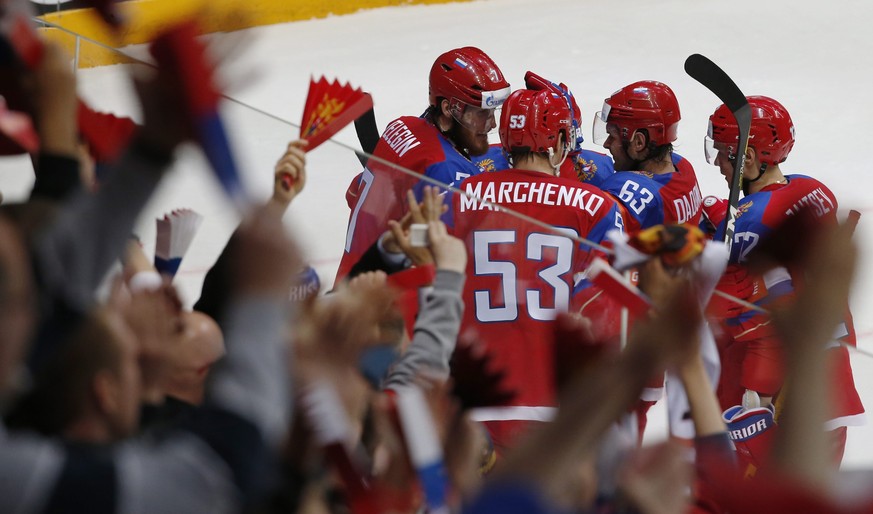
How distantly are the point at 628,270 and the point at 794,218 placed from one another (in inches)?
23.2

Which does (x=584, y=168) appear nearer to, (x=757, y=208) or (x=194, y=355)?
(x=757, y=208)

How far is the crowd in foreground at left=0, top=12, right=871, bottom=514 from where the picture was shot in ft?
3.80

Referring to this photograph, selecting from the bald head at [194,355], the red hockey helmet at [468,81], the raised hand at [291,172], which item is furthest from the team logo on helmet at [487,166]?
the bald head at [194,355]

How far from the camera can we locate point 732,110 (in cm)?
423


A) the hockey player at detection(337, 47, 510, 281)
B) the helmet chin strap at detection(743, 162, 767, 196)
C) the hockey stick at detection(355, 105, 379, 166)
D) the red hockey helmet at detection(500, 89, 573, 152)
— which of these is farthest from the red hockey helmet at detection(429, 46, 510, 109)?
the helmet chin strap at detection(743, 162, 767, 196)

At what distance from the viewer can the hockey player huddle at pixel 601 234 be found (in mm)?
1775

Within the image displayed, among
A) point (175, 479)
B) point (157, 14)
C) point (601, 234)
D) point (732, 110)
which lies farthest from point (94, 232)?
point (157, 14)

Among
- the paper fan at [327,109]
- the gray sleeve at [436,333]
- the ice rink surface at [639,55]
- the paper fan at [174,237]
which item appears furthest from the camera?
the ice rink surface at [639,55]

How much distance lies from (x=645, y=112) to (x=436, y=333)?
8.47 feet

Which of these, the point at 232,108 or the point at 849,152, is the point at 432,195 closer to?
the point at 232,108

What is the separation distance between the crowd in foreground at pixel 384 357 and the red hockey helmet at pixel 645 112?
202 cm

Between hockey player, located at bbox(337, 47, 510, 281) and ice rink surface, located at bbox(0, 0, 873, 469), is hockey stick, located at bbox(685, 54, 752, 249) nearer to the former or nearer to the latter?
hockey player, located at bbox(337, 47, 510, 281)

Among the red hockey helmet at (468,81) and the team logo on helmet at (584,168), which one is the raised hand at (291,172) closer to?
the red hockey helmet at (468,81)

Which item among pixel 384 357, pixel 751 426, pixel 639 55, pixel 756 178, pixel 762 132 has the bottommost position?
pixel 751 426
